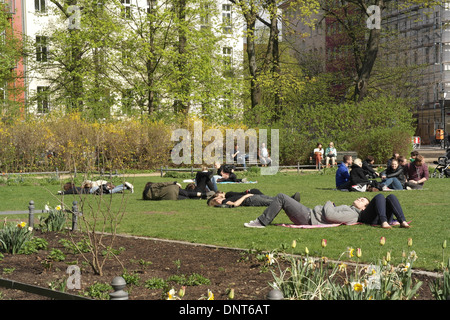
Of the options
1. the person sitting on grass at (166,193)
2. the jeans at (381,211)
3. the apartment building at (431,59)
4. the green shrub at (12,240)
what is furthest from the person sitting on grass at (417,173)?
the apartment building at (431,59)

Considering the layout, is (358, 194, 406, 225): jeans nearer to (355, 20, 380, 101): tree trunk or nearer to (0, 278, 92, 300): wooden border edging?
(0, 278, 92, 300): wooden border edging

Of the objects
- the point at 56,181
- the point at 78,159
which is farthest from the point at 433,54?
the point at 56,181

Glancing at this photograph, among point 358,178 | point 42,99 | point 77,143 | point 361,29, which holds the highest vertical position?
point 361,29

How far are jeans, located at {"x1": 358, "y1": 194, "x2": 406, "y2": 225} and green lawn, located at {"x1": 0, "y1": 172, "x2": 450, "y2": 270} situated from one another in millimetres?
220

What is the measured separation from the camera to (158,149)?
33.2 m

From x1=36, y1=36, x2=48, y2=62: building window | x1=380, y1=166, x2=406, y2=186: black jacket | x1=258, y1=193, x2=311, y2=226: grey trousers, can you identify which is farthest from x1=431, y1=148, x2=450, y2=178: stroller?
x1=36, y1=36, x2=48, y2=62: building window

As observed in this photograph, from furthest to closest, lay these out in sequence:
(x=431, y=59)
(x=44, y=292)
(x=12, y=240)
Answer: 1. (x=431, y=59)
2. (x=12, y=240)
3. (x=44, y=292)

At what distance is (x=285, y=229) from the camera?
Result: 10.8m

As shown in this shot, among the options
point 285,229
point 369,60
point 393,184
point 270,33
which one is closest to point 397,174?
point 393,184

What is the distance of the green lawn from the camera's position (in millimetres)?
8703

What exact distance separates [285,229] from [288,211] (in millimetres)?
378

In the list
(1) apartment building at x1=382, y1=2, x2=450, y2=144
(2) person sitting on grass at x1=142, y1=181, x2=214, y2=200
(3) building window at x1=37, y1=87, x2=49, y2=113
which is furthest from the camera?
(1) apartment building at x1=382, y1=2, x2=450, y2=144

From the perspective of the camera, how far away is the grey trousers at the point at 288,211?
10.9m

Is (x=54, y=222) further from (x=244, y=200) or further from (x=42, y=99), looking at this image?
(x=42, y=99)
